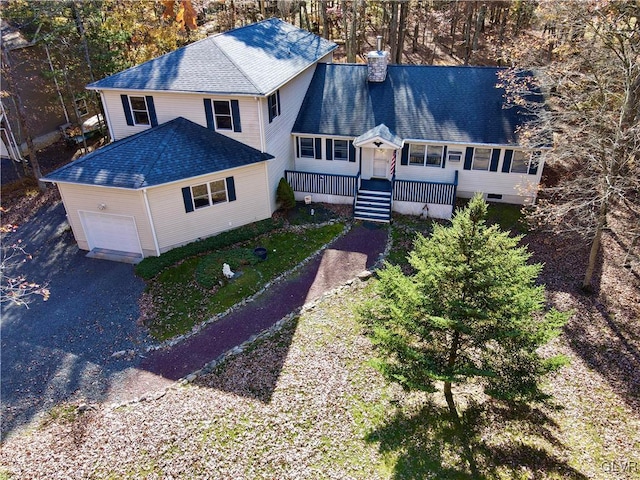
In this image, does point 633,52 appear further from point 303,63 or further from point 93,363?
point 93,363

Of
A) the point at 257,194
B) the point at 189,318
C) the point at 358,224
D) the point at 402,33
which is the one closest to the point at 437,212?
the point at 358,224

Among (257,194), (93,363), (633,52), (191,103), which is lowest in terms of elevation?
(93,363)

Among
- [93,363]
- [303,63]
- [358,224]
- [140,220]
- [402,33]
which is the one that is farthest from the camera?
[402,33]

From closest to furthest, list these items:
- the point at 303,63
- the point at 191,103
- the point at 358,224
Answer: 1. the point at 191,103
2. the point at 358,224
3. the point at 303,63

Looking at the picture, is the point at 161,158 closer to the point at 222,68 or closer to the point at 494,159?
the point at 222,68

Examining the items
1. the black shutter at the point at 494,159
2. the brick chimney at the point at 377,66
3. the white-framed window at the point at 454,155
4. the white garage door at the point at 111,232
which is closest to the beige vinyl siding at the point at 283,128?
the brick chimney at the point at 377,66

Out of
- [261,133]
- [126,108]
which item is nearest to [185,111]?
[126,108]
